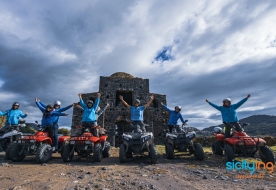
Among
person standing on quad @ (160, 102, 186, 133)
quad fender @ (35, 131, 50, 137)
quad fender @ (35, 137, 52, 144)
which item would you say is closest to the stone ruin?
person standing on quad @ (160, 102, 186, 133)

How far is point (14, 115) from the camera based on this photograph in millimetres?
7445

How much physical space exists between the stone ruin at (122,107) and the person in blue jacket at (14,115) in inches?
307

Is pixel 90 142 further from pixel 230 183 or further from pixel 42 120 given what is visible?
pixel 230 183

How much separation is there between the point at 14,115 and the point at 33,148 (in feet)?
9.69

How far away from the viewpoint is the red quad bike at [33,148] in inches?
205

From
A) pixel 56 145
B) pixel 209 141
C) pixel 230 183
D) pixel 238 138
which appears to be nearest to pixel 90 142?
pixel 56 145

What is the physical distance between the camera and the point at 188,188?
10.1 ft

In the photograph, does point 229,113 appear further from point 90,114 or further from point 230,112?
point 90,114

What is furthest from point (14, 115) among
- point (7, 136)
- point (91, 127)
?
point (91, 127)

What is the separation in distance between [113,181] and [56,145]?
12.3 ft

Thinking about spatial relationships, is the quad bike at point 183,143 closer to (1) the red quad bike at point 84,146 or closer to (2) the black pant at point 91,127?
(1) the red quad bike at point 84,146

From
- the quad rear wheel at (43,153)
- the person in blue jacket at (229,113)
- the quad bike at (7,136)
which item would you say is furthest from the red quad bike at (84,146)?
the person in blue jacket at (229,113)

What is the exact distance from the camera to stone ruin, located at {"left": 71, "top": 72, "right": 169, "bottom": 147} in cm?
1584

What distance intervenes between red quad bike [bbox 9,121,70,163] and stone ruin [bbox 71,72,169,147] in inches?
385
